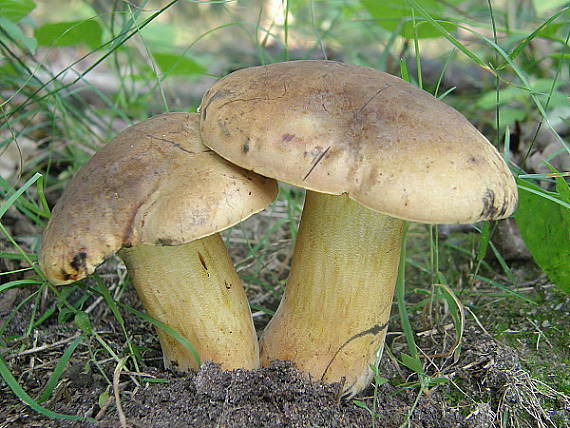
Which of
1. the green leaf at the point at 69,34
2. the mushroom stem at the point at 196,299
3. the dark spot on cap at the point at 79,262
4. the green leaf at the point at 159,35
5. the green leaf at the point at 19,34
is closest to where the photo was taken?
the dark spot on cap at the point at 79,262

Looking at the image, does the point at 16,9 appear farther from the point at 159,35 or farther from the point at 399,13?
the point at 399,13

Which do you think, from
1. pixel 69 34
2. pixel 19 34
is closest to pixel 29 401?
pixel 19 34

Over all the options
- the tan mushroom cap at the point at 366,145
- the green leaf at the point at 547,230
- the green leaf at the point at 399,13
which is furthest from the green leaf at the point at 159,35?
the green leaf at the point at 547,230

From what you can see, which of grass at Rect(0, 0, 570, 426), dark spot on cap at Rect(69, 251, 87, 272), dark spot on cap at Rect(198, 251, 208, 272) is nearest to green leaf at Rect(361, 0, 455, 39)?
grass at Rect(0, 0, 570, 426)

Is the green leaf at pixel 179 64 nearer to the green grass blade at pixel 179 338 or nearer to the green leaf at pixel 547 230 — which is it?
the green grass blade at pixel 179 338

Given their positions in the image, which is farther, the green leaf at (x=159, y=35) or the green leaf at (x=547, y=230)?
the green leaf at (x=159, y=35)

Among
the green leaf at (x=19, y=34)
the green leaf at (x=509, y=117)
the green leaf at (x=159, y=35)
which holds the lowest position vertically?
the green leaf at (x=509, y=117)

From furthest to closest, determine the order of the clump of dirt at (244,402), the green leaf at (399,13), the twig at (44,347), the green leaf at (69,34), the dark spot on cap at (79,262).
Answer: the green leaf at (69,34), the green leaf at (399,13), the twig at (44,347), the clump of dirt at (244,402), the dark spot on cap at (79,262)

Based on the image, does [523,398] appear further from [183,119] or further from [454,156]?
[183,119]
